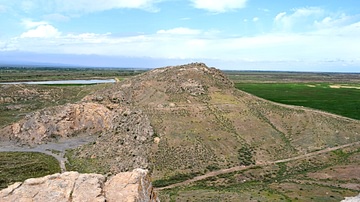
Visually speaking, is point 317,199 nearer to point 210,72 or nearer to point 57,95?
point 210,72

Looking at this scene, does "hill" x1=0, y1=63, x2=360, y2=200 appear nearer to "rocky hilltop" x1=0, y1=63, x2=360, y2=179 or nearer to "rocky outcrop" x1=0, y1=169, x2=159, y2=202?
"rocky hilltop" x1=0, y1=63, x2=360, y2=179

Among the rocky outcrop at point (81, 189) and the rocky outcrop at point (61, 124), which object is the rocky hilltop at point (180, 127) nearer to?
the rocky outcrop at point (61, 124)

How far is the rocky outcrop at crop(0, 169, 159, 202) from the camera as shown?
1479 cm

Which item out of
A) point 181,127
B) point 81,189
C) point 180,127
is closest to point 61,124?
point 180,127

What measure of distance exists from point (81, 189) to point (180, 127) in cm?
4277

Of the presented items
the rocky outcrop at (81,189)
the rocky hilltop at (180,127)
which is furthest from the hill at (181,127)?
the rocky outcrop at (81,189)

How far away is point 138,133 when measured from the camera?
55.0 metres

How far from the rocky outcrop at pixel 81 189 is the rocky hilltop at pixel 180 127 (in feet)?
98.2

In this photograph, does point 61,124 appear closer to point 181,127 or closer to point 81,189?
point 181,127

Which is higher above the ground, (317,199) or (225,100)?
(225,100)

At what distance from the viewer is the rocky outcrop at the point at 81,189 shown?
14789 millimetres

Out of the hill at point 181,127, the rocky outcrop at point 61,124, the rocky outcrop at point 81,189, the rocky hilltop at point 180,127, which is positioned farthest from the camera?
the rocky outcrop at point 61,124

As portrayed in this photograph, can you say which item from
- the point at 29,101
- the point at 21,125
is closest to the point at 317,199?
the point at 21,125

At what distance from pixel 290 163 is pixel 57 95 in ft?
300
